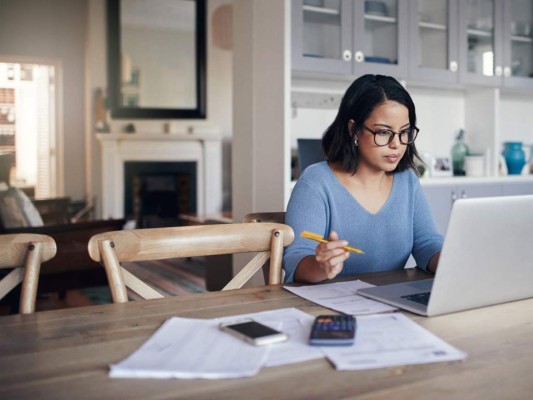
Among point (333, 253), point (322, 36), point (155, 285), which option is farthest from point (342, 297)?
point (155, 285)

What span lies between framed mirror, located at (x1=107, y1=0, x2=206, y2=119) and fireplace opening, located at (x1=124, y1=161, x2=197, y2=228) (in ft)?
1.97

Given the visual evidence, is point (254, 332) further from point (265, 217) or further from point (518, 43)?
point (518, 43)

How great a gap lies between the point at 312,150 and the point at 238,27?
30.2 inches

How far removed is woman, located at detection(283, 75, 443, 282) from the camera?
5.42ft

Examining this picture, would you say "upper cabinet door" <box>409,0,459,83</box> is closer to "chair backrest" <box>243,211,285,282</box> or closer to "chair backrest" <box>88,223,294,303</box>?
"chair backrest" <box>243,211,285,282</box>

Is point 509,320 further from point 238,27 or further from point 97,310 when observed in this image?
point 238,27

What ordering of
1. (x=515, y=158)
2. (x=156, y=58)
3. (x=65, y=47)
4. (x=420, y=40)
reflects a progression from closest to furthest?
(x=420, y=40) → (x=515, y=158) → (x=156, y=58) → (x=65, y=47)

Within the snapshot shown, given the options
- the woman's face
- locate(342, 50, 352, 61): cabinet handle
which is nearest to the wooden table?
the woman's face

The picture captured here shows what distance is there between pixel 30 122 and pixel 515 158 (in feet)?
18.4

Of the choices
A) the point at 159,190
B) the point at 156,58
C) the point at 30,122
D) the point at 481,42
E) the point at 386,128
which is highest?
the point at 156,58

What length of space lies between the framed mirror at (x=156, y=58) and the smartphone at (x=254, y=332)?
6.31 meters

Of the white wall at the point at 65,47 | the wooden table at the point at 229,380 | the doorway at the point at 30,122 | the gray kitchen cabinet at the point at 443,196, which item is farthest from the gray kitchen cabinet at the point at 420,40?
the doorway at the point at 30,122

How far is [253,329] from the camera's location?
92cm

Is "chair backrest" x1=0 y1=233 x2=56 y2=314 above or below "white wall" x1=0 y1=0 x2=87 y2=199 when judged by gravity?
below
